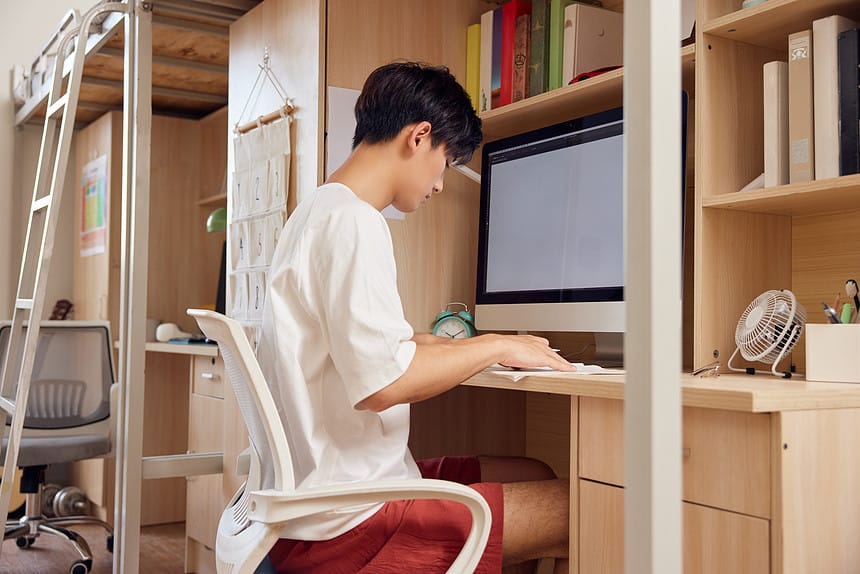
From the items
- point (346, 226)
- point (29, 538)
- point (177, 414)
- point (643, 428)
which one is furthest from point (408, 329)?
point (177, 414)

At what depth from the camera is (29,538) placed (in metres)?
3.53

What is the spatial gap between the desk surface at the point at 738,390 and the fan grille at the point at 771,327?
0.21 ft

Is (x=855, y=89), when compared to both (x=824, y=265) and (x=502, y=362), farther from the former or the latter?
(x=502, y=362)

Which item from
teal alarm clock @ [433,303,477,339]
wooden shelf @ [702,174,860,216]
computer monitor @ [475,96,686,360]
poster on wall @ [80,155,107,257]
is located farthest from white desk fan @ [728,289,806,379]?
poster on wall @ [80,155,107,257]

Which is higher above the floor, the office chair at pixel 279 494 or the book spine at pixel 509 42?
the book spine at pixel 509 42

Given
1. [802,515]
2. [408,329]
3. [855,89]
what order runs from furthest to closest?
1. [855,89]
2. [408,329]
3. [802,515]

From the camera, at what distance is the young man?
1.34m

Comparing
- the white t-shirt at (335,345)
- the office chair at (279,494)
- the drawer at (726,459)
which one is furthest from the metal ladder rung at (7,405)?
the drawer at (726,459)

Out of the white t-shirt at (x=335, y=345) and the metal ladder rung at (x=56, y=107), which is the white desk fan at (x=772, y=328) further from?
the metal ladder rung at (x=56, y=107)

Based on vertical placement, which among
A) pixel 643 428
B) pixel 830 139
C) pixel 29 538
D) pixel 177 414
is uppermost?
pixel 830 139

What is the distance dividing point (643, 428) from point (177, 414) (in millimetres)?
3588

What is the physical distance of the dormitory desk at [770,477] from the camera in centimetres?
120

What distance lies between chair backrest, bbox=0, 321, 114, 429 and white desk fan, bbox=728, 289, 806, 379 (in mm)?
2643

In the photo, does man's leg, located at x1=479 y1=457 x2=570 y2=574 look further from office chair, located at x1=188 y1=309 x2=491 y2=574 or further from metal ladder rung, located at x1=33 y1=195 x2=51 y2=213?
metal ladder rung, located at x1=33 y1=195 x2=51 y2=213
